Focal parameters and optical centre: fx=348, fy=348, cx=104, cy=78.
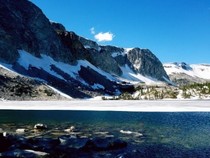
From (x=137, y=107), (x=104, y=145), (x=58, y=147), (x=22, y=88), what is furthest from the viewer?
(x=22, y=88)

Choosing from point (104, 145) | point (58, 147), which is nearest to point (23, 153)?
point (58, 147)

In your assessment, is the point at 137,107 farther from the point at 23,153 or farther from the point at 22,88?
the point at 23,153

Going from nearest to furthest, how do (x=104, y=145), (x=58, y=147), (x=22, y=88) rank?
(x=58, y=147), (x=104, y=145), (x=22, y=88)

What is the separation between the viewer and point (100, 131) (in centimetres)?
4638

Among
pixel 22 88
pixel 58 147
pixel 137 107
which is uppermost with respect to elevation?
pixel 22 88

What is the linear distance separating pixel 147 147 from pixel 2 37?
145669mm

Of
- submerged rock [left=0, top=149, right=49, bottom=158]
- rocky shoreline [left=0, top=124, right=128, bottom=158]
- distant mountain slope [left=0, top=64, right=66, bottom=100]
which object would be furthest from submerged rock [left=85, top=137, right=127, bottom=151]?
distant mountain slope [left=0, top=64, right=66, bottom=100]

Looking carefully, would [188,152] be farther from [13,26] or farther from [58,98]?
[13,26]

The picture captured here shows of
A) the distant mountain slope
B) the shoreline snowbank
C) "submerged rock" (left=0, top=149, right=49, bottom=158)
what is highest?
the distant mountain slope

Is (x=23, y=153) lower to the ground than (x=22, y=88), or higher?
lower

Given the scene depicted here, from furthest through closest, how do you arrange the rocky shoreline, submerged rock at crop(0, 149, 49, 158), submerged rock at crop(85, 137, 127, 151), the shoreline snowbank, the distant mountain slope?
the distant mountain slope < the shoreline snowbank < submerged rock at crop(85, 137, 127, 151) < the rocky shoreline < submerged rock at crop(0, 149, 49, 158)

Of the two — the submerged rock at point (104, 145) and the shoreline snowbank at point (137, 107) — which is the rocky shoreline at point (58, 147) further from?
the shoreline snowbank at point (137, 107)

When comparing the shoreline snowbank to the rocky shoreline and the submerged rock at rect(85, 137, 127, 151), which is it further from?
the rocky shoreline

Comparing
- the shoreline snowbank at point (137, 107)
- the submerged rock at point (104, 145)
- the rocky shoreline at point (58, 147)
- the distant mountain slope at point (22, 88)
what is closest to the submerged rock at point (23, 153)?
the rocky shoreline at point (58, 147)
